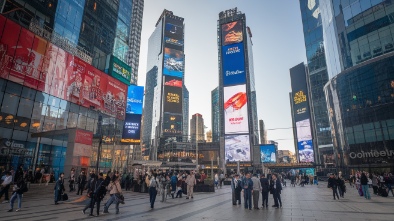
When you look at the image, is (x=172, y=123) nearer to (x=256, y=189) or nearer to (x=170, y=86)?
(x=170, y=86)

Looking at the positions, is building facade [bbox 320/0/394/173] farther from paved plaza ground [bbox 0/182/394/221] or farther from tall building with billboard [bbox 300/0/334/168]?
tall building with billboard [bbox 300/0/334/168]

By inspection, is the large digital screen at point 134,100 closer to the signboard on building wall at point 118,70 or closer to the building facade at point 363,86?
the signboard on building wall at point 118,70

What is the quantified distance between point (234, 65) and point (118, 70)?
37963 millimetres

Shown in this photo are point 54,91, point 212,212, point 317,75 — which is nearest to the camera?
point 212,212

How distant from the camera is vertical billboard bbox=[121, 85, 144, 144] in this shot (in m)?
43.9

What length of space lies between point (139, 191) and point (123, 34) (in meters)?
54.3

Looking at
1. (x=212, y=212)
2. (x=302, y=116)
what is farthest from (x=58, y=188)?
(x=302, y=116)

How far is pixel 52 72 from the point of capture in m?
30.4

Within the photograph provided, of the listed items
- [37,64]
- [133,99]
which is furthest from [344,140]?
[37,64]

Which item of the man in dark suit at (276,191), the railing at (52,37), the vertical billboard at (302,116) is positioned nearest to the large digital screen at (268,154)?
the vertical billboard at (302,116)

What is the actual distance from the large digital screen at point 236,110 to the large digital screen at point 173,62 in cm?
7435

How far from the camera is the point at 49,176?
2378 cm

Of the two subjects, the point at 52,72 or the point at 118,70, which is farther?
the point at 118,70

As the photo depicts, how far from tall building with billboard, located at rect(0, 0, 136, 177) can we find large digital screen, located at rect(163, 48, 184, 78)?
90.7 m
